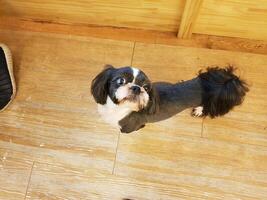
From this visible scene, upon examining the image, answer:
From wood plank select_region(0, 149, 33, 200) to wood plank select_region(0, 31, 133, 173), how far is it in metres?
0.03

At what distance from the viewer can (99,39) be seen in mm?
1622

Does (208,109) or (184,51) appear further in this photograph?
(184,51)

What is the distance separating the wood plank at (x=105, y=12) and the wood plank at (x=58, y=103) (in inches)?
3.7

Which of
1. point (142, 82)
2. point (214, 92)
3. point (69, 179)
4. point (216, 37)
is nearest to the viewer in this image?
point (142, 82)

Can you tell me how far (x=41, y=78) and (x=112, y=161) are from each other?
505 millimetres

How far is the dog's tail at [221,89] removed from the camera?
1.17 meters

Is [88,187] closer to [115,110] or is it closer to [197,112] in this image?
[115,110]

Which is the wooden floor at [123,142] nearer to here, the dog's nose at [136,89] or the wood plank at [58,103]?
the wood plank at [58,103]

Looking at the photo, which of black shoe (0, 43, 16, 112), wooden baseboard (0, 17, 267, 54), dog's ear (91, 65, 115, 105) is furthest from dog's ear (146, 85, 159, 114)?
black shoe (0, 43, 16, 112)

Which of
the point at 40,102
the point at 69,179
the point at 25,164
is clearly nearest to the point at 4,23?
the point at 40,102

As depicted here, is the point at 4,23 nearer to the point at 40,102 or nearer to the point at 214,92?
the point at 40,102

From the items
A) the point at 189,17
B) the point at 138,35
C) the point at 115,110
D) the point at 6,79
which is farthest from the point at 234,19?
the point at 6,79

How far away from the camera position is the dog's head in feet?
3.30

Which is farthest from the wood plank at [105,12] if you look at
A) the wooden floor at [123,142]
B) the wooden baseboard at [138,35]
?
the wooden floor at [123,142]
